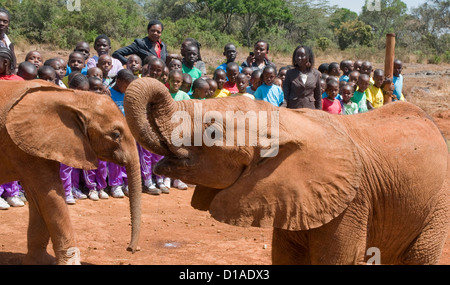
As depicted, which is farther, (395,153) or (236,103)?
(395,153)

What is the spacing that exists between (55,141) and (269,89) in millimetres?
4614

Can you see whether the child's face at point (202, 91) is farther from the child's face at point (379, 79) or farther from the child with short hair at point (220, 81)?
the child's face at point (379, 79)

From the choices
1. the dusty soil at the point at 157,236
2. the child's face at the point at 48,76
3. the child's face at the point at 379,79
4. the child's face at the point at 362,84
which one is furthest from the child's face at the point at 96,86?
the child's face at the point at 379,79

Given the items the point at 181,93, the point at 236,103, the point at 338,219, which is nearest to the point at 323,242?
the point at 338,219

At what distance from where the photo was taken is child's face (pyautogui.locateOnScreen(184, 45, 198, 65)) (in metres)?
9.43

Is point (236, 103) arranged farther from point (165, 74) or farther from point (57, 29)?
point (57, 29)

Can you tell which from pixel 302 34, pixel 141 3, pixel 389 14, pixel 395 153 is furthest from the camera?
pixel 141 3

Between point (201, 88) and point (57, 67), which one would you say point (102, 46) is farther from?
point (201, 88)

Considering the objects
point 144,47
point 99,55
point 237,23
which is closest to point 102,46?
point 99,55

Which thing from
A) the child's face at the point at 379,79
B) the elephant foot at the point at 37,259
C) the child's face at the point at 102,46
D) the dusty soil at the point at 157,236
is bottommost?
the dusty soil at the point at 157,236

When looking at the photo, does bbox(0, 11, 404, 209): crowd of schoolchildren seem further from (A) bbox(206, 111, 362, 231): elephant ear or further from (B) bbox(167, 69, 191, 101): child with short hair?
(A) bbox(206, 111, 362, 231): elephant ear

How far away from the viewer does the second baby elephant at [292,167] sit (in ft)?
10.3
